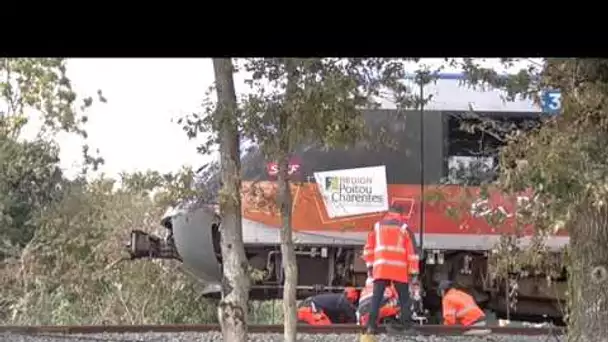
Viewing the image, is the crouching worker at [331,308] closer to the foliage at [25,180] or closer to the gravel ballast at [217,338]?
the gravel ballast at [217,338]

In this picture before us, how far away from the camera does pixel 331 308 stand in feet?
38.6

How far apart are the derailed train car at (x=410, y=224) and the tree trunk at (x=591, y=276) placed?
3.01 meters

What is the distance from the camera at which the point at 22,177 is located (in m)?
17.0

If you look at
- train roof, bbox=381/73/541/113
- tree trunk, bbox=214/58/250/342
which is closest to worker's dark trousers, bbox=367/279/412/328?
tree trunk, bbox=214/58/250/342

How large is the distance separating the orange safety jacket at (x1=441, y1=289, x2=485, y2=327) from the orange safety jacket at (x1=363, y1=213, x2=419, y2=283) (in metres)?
1.33

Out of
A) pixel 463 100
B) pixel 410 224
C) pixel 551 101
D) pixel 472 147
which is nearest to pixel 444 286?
pixel 410 224

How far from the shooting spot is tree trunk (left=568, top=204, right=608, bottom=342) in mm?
7887

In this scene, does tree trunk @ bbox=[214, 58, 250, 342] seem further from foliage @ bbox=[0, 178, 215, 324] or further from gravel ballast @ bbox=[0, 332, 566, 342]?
foliage @ bbox=[0, 178, 215, 324]

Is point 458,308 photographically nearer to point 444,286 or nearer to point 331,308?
point 444,286

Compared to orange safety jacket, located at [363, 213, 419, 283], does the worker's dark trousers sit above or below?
below

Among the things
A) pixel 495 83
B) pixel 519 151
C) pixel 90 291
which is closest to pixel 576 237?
pixel 519 151
